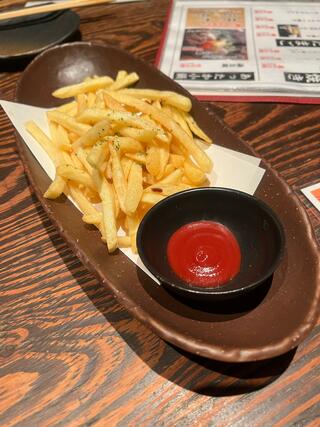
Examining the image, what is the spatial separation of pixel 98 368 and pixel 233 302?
44 centimetres

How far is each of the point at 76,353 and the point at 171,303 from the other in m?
0.33

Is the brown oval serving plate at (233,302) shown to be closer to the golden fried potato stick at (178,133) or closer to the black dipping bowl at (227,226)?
the black dipping bowl at (227,226)

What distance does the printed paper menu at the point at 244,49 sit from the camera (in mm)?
2262

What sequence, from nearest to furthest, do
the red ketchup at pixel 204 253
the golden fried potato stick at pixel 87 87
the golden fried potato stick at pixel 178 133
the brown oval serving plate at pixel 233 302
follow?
the brown oval serving plate at pixel 233 302 < the red ketchup at pixel 204 253 < the golden fried potato stick at pixel 178 133 < the golden fried potato stick at pixel 87 87

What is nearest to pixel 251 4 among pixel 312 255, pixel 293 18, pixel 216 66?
pixel 293 18

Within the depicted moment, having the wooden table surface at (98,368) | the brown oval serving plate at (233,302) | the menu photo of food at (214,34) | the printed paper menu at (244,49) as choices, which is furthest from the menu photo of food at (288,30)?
the wooden table surface at (98,368)

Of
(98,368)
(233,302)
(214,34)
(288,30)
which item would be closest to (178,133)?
(233,302)

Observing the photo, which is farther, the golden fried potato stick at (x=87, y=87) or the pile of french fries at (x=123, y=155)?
the golden fried potato stick at (x=87, y=87)

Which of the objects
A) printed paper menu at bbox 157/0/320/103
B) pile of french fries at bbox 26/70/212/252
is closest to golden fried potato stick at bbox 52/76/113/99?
pile of french fries at bbox 26/70/212/252

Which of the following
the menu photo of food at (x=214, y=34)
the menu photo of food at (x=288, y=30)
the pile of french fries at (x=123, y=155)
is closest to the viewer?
the pile of french fries at (x=123, y=155)

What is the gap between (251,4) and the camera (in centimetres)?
291

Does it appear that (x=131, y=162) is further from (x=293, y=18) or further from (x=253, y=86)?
(x=293, y=18)

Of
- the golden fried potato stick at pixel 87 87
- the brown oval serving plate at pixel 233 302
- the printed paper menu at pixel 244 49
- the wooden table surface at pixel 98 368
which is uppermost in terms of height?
A: the golden fried potato stick at pixel 87 87

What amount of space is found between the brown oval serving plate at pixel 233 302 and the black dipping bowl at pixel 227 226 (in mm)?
66
